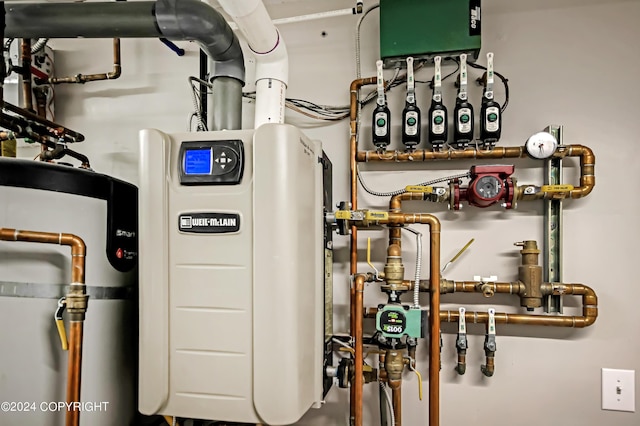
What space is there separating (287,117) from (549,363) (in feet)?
4.11

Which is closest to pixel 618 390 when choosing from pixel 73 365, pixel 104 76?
pixel 73 365

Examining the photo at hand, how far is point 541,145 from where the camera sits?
1.35 meters

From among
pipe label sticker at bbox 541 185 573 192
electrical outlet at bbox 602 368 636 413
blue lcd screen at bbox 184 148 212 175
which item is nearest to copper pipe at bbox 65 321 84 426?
blue lcd screen at bbox 184 148 212 175

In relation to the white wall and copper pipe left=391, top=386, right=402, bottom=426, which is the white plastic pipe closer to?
the white wall

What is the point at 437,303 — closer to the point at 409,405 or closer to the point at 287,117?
the point at 409,405

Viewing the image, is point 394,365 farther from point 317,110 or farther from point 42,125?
point 42,125

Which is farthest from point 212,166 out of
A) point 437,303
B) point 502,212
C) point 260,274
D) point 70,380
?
point 502,212

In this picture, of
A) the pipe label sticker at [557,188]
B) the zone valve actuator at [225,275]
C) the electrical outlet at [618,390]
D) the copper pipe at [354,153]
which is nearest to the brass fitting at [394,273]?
the copper pipe at [354,153]

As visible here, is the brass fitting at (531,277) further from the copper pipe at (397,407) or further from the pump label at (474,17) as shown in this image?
the pump label at (474,17)

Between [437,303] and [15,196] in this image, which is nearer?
[15,196]

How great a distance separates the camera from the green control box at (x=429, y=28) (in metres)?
1.38

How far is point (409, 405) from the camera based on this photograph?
1.50m

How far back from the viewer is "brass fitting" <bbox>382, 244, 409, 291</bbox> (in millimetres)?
1311

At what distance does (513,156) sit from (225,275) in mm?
989
